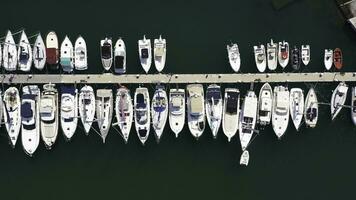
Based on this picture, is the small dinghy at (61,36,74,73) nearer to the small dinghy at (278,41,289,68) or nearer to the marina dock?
the marina dock

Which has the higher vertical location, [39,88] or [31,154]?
[39,88]

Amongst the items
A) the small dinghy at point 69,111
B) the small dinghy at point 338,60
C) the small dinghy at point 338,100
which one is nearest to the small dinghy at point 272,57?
the small dinghy at point 338,60

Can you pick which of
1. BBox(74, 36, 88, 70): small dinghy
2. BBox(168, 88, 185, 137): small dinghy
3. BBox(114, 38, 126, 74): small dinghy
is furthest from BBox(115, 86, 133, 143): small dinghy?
BBox(74, 36, 88, 70): small dinghy

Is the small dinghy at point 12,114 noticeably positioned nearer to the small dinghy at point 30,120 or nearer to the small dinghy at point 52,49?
the small dinghy at point 30,120

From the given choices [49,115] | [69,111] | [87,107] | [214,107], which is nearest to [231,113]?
[214,107]

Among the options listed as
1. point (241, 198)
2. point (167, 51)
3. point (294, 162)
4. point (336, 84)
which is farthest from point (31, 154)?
point (336, 84)

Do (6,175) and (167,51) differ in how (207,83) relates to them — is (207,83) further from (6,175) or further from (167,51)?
(6,175)

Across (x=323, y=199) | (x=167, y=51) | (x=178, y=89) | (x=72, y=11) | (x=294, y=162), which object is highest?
(x=72, y=11)
